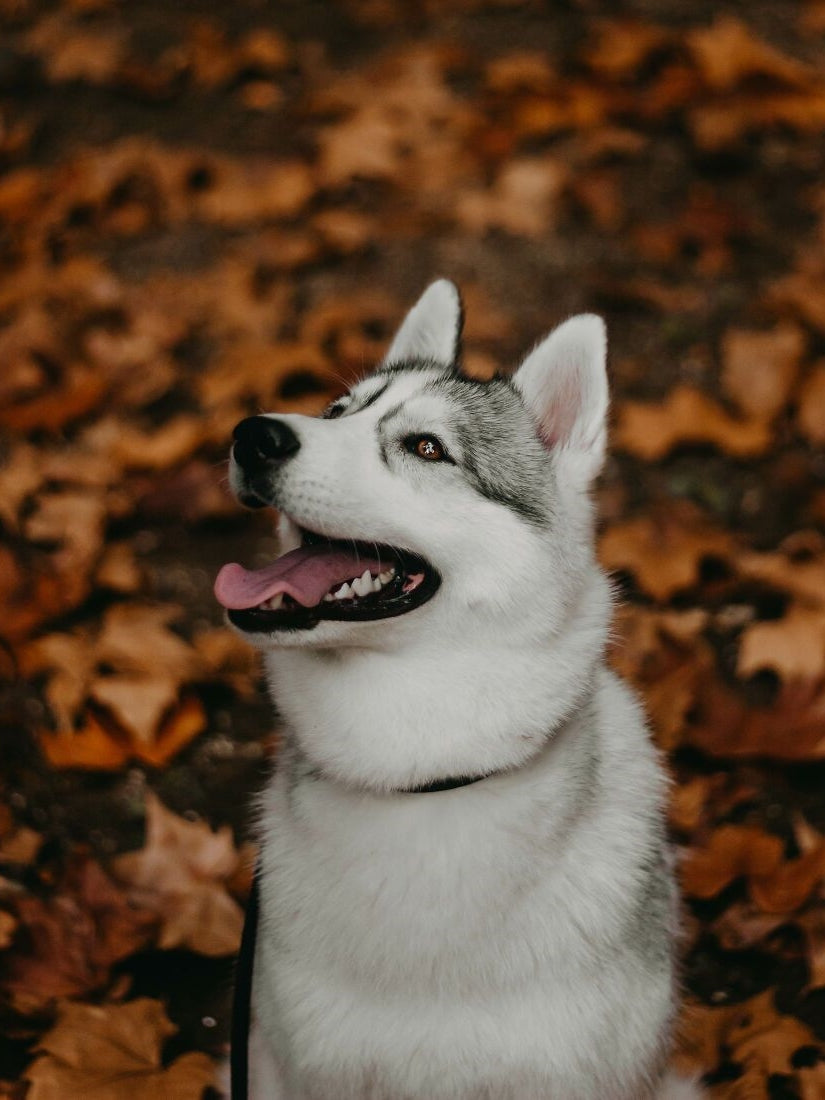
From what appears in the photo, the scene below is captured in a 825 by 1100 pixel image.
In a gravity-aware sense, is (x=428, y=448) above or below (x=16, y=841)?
above

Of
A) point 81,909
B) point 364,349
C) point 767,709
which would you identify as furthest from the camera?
point 364,349

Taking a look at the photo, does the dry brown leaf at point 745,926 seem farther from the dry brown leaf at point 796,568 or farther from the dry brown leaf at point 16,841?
the dry brown leaf at point 16,841

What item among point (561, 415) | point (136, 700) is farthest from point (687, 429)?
point (136, 700)

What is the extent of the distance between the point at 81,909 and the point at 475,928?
1319 millimetres

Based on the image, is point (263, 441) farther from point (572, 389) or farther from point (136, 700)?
point (136, 700)

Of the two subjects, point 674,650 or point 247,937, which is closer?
point 247,937

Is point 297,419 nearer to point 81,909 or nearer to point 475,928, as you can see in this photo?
point 475,928

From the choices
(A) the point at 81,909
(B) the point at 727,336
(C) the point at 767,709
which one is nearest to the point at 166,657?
(A) the point at 81,909

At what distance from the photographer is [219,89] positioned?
5.93 m

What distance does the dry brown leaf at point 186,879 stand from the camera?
297 centimetres

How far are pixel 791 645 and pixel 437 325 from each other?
1.53 m

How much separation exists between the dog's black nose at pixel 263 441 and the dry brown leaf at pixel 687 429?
94.0 inches

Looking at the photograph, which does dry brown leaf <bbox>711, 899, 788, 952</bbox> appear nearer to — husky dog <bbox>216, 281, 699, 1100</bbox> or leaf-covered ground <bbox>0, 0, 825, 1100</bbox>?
leaf-covered ground <bbox>0, 0, 825, 1100</bbox>

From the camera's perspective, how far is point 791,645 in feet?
11.1
